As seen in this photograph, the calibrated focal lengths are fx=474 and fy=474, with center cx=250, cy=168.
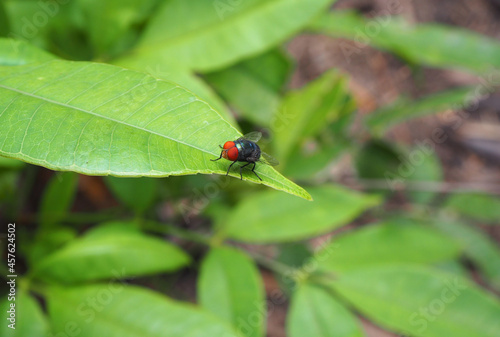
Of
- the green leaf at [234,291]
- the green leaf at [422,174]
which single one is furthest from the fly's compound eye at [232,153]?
the green leaf at [422,174]

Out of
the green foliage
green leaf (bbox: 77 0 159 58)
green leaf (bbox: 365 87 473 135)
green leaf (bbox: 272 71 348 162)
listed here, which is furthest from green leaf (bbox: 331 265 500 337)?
green leaf (bbox: 77 0 159 58)

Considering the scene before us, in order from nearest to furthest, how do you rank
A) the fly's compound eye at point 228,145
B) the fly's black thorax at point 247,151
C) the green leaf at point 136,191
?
the fly's compound eye at point 228,145
the fly's black thorax at point 247,151
the green leaf at point 136,191

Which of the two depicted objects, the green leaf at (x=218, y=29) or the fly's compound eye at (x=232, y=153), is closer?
the fly's compound eye at (x=232, y=153)

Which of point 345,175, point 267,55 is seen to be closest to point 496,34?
point 345,175

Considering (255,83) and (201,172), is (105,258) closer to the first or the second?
(201,172)

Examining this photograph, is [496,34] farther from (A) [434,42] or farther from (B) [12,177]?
Result: (B) [12,177]

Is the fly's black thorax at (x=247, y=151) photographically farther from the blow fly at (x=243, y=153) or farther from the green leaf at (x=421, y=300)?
the green leaf at (x=421, y=300)

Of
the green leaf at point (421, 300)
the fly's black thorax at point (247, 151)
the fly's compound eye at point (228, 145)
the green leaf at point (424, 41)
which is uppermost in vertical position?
the green leaf at point (424, 41)
